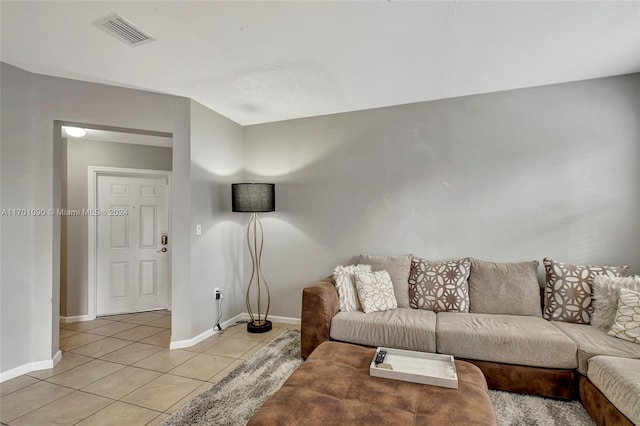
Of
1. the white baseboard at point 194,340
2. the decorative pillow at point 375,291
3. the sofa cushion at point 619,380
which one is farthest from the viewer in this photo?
the white baseboard at point 194,340

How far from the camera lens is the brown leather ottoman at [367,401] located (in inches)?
53.4

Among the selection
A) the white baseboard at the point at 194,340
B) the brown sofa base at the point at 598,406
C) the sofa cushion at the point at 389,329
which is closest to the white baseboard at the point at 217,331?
the white baseboard at the point at 194,340

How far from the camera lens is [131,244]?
438 centimetres

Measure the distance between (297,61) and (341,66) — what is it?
38 cm

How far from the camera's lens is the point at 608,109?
9.27 ft

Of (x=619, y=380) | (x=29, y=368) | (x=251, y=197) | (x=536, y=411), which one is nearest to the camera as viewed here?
(x=619, y=380)

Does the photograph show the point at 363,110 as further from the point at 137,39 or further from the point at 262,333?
the point at 262,333

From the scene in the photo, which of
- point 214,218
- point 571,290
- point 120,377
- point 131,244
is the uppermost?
point 214,218

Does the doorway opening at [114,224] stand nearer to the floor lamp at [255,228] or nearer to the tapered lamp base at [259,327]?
the floor lamp at [255,228]

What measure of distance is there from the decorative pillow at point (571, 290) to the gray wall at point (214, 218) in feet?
10.9

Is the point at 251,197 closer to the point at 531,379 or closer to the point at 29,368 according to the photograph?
the point at 29,368

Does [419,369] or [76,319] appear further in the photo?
[76,319]

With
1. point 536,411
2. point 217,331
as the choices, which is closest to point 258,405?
point 217,331

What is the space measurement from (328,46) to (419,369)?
7.53 feet
